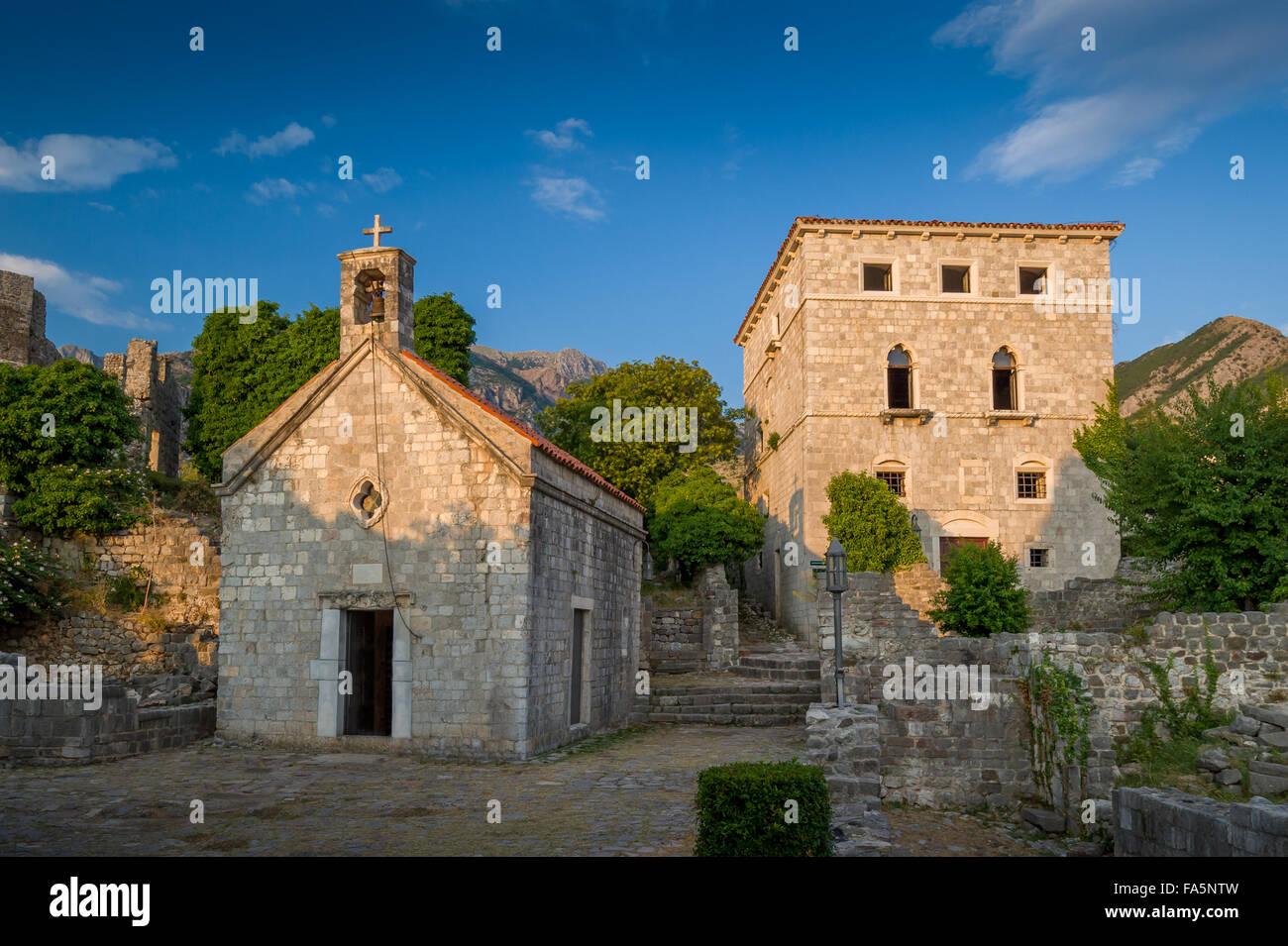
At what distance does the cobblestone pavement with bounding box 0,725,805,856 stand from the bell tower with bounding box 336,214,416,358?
7.05 meters

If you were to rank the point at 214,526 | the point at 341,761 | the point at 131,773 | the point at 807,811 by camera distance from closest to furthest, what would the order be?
1. the point at 807,811
2. the point at 131,773
3. the point at 341,761
4. the point at 214,526

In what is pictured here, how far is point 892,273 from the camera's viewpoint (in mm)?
29656

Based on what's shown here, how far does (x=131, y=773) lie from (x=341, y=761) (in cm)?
279

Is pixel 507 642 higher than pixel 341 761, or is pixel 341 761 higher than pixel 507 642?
pixel 507 642

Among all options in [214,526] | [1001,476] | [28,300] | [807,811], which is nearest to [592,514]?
[807,811]

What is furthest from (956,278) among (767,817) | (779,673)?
(767,817)

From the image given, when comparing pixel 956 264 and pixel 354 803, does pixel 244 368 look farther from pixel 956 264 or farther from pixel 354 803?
pixel 354 803

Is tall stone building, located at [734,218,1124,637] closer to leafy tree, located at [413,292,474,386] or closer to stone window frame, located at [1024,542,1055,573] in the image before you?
stone window frame, located at [1024,542,1055,573]

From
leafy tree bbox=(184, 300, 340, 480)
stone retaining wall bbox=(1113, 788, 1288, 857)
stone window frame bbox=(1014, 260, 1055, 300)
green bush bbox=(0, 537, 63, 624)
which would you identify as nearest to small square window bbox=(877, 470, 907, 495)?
stone window frame bbox=(1014, 260, 1055, 300)

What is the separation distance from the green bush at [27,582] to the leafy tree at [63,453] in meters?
1.10

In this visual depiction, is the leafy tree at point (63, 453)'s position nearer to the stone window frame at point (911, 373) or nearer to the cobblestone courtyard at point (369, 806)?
the cobblestone courtyard at point (369, 806)

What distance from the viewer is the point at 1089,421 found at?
29.4 meters

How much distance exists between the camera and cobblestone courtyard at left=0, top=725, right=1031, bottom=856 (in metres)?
8.79

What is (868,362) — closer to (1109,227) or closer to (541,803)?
(1109,227)
